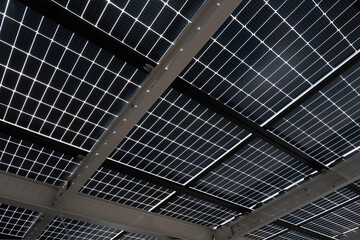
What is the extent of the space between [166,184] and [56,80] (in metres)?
5.72

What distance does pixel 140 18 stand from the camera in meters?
A: 7.59

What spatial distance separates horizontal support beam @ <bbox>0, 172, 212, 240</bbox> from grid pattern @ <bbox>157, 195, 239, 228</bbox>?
0.38 meters

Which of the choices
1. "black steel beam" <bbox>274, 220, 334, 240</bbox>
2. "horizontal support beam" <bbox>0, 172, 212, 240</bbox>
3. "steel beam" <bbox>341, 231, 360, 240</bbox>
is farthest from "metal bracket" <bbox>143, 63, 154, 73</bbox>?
"steel beam" <bbox>341, 231, 360, 240</bbox>

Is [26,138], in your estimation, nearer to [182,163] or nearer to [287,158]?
[182,163]

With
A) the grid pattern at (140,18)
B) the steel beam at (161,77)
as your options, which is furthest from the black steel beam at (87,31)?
the steel beam at (161,77)

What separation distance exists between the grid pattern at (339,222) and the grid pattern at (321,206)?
609 millimetres

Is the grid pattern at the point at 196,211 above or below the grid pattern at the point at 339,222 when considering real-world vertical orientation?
below

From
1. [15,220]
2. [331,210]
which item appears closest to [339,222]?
[331,210]

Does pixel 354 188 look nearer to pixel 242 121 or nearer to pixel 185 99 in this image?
pixel 242 121

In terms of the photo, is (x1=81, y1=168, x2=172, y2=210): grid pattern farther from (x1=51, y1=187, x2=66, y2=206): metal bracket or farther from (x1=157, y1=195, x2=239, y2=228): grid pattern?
(x1=51, y1=187, x2=66, y2=206): metal bracket

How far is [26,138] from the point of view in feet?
31.4

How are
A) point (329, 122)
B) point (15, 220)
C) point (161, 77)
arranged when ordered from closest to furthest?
point (161, 77) < point (329, 122) < point (15, 220)

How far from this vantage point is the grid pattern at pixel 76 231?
1367 cm

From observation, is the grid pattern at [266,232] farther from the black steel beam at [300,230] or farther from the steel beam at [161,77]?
the steel beam at [161,77]
